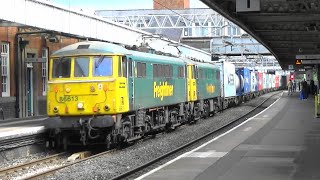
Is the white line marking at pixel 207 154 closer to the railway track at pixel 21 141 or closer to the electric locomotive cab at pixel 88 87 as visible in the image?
the electric locomotive cab at pixel 88 87

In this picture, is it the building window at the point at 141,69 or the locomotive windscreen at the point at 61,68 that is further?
the building window at the point at 141,69

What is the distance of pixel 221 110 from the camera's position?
107 feet

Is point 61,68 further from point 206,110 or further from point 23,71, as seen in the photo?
point 206,110

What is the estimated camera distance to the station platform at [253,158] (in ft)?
34.5

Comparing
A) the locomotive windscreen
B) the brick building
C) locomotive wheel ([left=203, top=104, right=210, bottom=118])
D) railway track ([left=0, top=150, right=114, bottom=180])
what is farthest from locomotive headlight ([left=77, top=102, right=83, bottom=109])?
locomotive wheel ([left=203, top=104, right=210, bottom=118])

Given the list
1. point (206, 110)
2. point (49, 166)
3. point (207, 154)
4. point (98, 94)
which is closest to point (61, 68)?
point (98, 94)

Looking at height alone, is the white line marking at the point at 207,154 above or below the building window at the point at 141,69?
below

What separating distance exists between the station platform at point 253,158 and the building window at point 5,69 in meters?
11.9

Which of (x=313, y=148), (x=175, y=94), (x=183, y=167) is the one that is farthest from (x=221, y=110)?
(x=183, y=167)

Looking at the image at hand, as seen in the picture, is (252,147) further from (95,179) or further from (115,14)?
(115,14)

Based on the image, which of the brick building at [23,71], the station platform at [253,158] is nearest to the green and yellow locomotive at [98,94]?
the station platform at [253,158]

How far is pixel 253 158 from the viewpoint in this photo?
12.6 metres

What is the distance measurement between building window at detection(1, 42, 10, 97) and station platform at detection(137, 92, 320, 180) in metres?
11.9

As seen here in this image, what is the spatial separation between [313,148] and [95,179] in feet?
21.1
